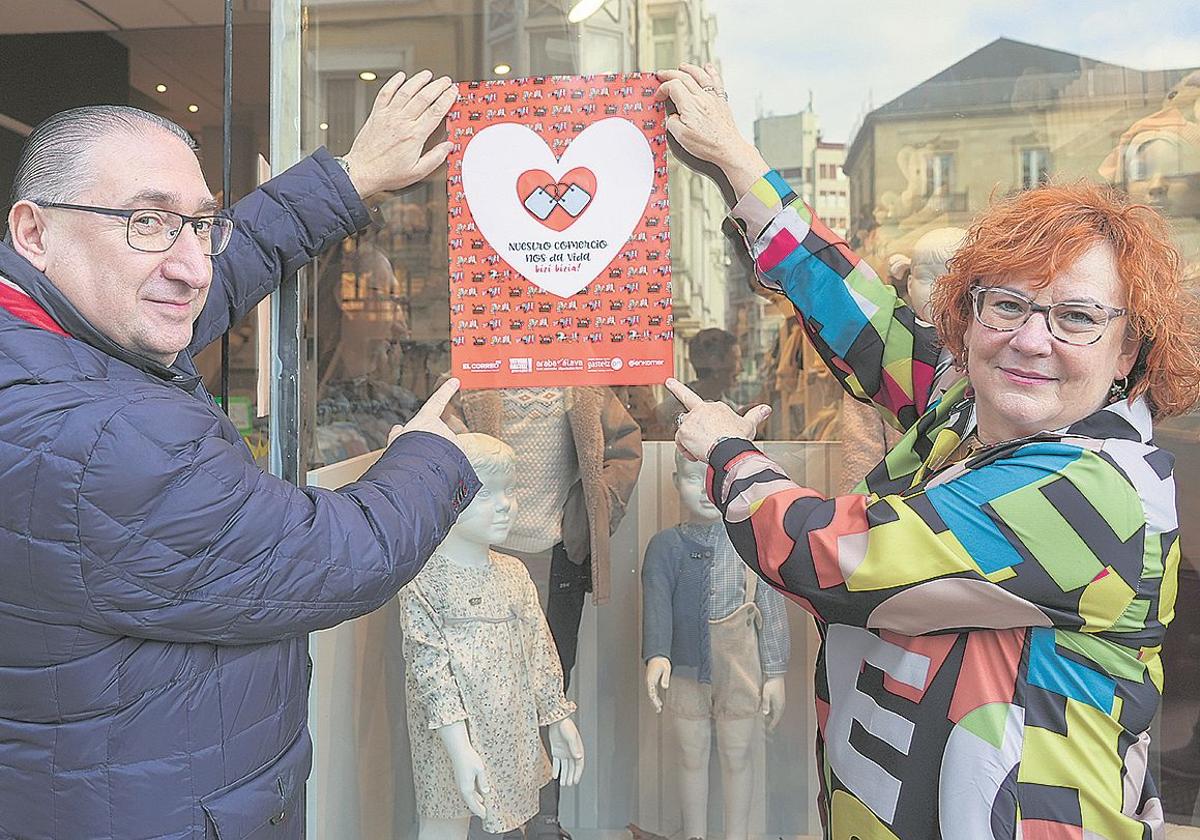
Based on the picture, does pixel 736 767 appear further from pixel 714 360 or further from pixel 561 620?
pixel 714 360

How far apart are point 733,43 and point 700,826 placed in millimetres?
1333

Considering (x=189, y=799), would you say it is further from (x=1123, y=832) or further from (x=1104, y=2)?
(x=1104, y=2)

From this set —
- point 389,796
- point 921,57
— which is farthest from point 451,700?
point 921,57

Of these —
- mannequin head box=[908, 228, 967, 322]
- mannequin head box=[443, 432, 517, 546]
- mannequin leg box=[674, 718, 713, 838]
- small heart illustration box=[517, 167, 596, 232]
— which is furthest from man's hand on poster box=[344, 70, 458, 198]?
mannequin leg box=[674, 718, 713, 838]

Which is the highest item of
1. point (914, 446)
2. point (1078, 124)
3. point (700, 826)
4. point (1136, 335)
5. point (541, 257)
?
point (1078, 124)

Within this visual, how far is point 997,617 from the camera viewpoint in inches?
45.1

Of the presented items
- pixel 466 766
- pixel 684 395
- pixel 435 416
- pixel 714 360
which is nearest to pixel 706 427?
pixel 684 395

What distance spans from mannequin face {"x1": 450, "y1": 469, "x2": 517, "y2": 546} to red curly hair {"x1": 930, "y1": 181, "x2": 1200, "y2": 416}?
0.85 metres

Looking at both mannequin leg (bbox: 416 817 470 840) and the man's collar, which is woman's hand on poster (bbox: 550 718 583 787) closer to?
mannequin leg (bbox: 416 817 470 840)

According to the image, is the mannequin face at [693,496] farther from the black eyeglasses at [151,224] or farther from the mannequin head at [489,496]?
the black eyeglasses at [151,224]

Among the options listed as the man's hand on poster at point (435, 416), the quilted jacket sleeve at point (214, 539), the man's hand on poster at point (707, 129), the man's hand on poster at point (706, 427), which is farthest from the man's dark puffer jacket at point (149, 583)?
the man's hand on poster at point (707, 129)

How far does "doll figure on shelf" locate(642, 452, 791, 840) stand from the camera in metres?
1.74

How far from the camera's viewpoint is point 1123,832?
46.2 inches

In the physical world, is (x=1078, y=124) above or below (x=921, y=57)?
below
